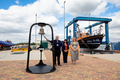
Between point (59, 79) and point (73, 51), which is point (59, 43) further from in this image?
point (59, 79)

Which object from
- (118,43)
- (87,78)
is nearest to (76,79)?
(87,78)

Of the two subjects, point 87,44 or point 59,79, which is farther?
point 87,44

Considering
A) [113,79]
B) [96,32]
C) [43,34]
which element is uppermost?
A: [96,32]

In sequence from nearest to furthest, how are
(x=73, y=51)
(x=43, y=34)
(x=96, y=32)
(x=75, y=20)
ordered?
(x=43, y=34) < (x=73, y=51) < (x=75, y=20) < (x=96, y=32)

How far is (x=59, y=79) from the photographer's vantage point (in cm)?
340

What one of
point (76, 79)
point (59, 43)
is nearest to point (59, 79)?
point (76, 79)

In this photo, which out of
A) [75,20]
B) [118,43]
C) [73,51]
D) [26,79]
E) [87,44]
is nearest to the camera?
[26,79]

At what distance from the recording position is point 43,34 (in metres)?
5.23

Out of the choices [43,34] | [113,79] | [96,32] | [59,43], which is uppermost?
[96,32]

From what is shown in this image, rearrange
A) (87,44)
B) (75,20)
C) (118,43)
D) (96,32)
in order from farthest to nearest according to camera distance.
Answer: (118,43), (96,32), (75,20), (87,44)

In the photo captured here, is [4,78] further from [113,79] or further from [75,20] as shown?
[75,20]

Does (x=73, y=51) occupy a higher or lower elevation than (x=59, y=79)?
higher

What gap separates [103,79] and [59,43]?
111 inches

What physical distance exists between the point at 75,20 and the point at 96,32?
675 cm
